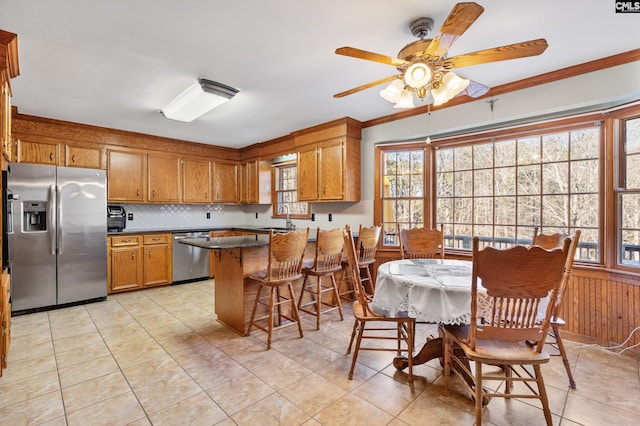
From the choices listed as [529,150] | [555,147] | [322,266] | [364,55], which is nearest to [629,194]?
[555,147]

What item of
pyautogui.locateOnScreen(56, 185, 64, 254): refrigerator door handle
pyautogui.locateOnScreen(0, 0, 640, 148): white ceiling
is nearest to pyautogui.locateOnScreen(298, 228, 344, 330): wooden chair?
pyautogui.locateOnScreen(0, 0, 640, 148): white ceiling

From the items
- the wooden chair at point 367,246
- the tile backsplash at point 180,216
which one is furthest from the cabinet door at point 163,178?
the wooden chair at point 367,246

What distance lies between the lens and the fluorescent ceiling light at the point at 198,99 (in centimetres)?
296

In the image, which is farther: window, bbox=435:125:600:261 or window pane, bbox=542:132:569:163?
window pane, bbox=542:132:569:163

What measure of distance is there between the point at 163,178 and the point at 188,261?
4.74 ft

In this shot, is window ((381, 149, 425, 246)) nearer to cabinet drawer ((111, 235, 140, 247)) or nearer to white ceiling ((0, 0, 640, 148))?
white ceiling ((0, 0, 640, 148))

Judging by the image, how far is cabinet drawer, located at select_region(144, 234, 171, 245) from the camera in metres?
4.71

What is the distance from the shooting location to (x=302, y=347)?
9.00 ft

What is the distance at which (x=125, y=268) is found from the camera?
450 centimetres

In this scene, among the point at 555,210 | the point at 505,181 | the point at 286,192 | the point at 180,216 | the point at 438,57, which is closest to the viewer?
the point at 438,57

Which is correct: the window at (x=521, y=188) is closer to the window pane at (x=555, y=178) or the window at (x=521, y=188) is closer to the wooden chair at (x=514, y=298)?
the window pane at (x=555, y=178)

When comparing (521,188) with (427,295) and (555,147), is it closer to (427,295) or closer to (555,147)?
(555,147)

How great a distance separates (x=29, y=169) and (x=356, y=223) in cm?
402

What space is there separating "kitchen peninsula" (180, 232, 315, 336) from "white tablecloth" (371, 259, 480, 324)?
1293 millimetres
